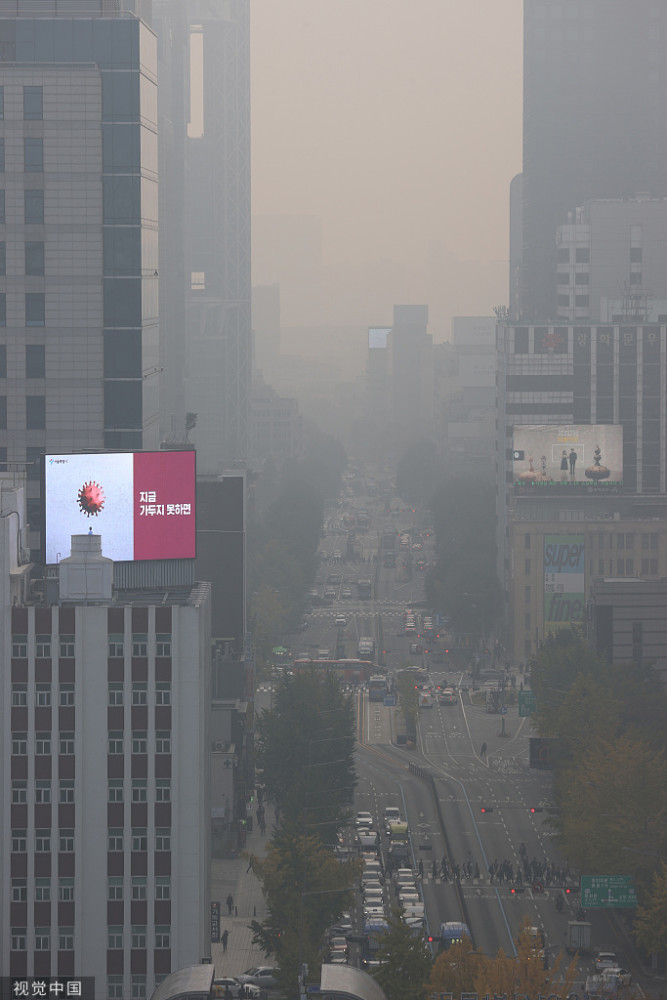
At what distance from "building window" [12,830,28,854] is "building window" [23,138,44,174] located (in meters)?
41.0

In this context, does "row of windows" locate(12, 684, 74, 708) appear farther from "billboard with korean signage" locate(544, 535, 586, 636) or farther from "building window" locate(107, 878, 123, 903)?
"billboard with korean signage" locate(544, 535, 586, 636)

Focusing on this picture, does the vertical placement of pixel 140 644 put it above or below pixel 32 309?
below

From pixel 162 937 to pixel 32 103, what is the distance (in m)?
47.3

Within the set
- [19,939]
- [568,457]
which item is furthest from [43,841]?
[568,457]

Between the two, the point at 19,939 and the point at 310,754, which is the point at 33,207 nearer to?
the point at 310,754

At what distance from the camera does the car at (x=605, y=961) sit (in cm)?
8075

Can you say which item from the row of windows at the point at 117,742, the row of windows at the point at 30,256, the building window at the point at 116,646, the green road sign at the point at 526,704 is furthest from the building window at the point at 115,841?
the green road sign at the point at 526,704

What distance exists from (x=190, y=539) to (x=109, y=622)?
7.89m

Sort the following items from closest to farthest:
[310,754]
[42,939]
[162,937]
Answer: [162,937]
[42,939]
[310,754]

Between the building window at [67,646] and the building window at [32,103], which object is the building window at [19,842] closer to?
the building window at [67,646]

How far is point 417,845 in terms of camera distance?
103m

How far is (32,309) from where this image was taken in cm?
9338

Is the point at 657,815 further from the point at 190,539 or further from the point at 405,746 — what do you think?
the point at 405,746

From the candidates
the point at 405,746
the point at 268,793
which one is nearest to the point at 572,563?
the point at 405,746
